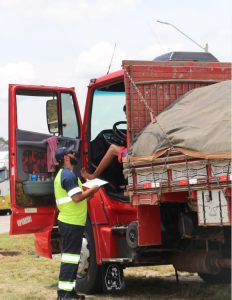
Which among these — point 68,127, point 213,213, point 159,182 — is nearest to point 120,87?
point 68,127

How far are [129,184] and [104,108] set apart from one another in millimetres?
1881

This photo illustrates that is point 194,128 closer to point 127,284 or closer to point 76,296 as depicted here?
point 76,296

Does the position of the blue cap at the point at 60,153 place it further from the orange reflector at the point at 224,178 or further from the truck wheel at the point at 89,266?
the orange reflector at the point at 224,178

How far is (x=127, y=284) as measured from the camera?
8.76 m

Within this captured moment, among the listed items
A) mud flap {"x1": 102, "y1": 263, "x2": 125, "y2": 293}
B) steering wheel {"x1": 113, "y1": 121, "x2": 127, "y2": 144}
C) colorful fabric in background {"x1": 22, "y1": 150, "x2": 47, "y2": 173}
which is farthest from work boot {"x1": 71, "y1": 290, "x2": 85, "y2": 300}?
steering wheel {"x1": 113, "y1": 121, "x2": 127, "y2": 144}

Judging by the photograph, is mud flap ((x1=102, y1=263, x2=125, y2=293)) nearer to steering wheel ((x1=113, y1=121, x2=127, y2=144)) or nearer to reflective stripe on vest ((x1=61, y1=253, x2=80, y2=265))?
reflective stripe on vest ((x1=61, y1=253, x2=80, y2=265))

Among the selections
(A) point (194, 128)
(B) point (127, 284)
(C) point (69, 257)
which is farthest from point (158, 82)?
(B) point (127, 284)

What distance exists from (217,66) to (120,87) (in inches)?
49.0

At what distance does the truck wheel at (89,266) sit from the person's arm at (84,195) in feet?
2.30

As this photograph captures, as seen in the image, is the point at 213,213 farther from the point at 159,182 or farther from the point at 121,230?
the point at 121,230

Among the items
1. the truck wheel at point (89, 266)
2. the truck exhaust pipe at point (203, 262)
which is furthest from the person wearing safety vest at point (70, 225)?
the truck exhaust pipe at point (203, 262)

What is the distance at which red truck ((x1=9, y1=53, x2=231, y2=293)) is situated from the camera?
19.7 feet

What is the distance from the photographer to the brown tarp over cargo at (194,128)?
5.62 meters

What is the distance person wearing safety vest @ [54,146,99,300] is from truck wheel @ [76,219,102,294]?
0.46 m
